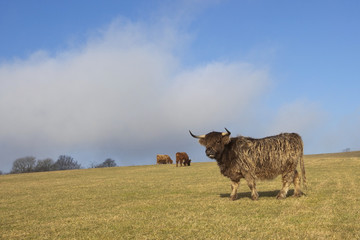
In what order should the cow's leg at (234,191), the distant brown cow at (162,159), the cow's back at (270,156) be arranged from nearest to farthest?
the cow's back at (270,156)
the cow's leg at (234,191)
the distant brown cow at (162,159)

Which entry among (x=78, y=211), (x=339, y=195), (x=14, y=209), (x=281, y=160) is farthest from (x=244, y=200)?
(x=14, y=209)

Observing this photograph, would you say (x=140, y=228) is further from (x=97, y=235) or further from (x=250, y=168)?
(x=250, y=168)

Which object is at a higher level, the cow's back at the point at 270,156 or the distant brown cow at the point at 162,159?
the distant brown cow at the point at 162,159

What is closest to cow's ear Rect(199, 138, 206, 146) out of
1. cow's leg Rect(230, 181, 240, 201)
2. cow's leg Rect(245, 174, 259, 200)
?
cow's leg Rect(230, 181, 240, 201)

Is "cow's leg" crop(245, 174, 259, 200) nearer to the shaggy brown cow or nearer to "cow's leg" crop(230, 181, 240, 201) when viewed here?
the shaggy brown cow

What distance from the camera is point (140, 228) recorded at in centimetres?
824

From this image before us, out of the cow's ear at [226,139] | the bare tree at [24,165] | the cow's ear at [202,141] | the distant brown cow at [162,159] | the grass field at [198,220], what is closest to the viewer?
the grass field at [198,220]

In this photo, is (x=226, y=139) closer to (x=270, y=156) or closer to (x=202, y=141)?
(x=202, y=141)

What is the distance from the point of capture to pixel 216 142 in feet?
40.6

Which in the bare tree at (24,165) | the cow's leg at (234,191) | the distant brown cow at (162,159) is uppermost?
the bare tree at (24,165)

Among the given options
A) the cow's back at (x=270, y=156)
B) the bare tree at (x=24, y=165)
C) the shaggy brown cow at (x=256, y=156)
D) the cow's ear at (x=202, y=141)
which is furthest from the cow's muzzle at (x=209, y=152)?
the bare tree at (x=24, y=165)

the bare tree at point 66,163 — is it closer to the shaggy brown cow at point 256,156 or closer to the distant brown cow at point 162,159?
the distant brown cow at point 162,159

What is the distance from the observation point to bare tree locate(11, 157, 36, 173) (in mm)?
84375

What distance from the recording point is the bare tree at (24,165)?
277 ft
